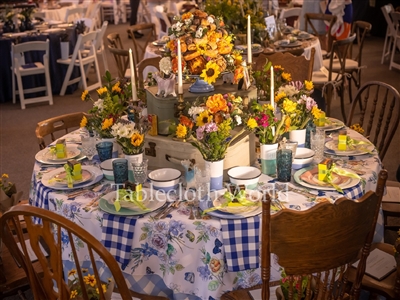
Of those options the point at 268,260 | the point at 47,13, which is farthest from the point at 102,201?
the point at 47,13

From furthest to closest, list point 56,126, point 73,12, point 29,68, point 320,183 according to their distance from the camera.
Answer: point 73,12
point 29,68
point 56,126
point 320,183

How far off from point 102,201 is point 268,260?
72 cm

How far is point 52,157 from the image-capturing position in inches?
97.8

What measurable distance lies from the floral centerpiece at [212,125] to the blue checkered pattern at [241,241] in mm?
300

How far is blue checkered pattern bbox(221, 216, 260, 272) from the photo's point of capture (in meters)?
1.84

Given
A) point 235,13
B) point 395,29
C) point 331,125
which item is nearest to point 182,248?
point 331,125

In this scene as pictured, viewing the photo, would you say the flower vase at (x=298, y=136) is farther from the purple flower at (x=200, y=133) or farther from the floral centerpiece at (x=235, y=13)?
the floral centerpiece at (x=235, y=13)

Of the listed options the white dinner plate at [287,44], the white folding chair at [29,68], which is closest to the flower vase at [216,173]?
the white dinner plate at [287,44]

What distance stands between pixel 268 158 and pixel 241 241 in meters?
0.46

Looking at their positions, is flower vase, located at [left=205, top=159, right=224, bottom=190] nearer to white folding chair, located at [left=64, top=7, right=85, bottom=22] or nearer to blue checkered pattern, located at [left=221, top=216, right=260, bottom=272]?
blue checkered pattern, located at [left=221, top=216, right=260, bottom=272]

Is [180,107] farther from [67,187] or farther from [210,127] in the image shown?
[67,187]

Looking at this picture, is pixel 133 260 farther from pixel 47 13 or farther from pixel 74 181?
pixel 47 13

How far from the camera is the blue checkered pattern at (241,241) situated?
184 centimetres

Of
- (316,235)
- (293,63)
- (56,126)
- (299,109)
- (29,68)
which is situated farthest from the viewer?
(29,68)
